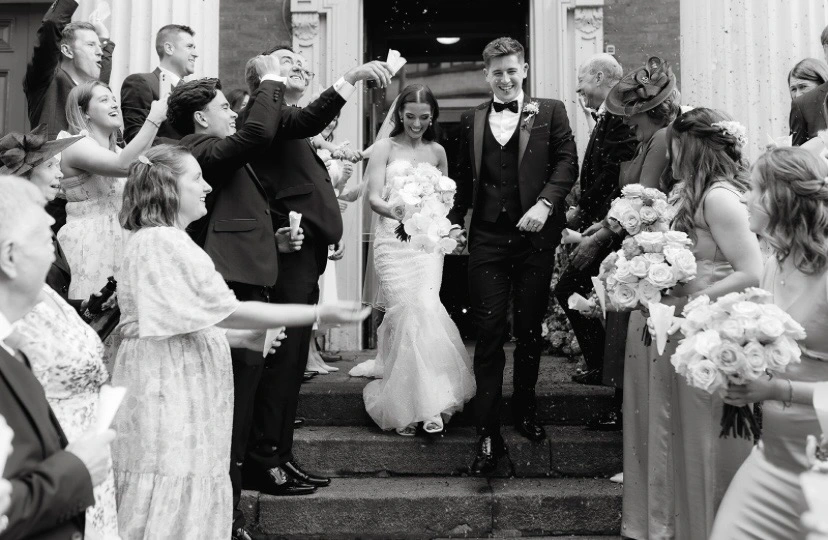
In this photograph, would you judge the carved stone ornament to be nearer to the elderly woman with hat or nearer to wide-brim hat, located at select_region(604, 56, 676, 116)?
wide-brim hat, located at select_region(604, 56, 676, 116)

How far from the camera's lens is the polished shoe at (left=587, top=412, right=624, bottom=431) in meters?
5.46

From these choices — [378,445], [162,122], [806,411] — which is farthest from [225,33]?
[806,411]

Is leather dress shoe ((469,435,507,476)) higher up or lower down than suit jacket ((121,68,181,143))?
lower down

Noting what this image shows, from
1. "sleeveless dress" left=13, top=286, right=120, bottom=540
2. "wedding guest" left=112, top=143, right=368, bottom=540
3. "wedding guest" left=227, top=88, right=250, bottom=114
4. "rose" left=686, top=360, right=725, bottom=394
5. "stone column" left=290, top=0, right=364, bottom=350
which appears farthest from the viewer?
"stone column" left=290, top=0, right=364, bottom=350

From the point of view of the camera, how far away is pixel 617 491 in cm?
482

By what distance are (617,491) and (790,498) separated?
2090 millimetres

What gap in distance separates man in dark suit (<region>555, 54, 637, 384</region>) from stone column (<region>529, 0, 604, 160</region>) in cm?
171

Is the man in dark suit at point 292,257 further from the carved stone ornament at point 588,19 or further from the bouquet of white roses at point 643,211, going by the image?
the carved stone ornament at point 588,19

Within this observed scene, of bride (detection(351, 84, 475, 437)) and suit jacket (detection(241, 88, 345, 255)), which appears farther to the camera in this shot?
bride (detection(351, 84, 475, 437))

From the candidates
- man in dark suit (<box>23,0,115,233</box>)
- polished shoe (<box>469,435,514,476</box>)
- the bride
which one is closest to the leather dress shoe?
polished shoe (<box>469,435,514,476</box>)

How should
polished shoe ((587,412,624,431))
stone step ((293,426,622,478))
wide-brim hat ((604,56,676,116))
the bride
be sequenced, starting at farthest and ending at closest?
polished shoe ((587,412,624,431)) < the bride < stone step ((293,426,622,478)) < wide-brim hat ((604,56,676,116))

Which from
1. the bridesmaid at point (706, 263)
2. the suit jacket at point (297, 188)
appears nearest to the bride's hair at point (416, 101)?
the suit jacket at point (297, 188)

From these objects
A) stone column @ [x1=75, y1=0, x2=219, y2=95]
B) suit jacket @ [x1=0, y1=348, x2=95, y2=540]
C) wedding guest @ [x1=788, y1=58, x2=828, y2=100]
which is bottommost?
suit jacket @ [x1=0, y1=348, x2=95, y2=540]

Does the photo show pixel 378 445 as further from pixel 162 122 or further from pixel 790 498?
pixel 790 498
